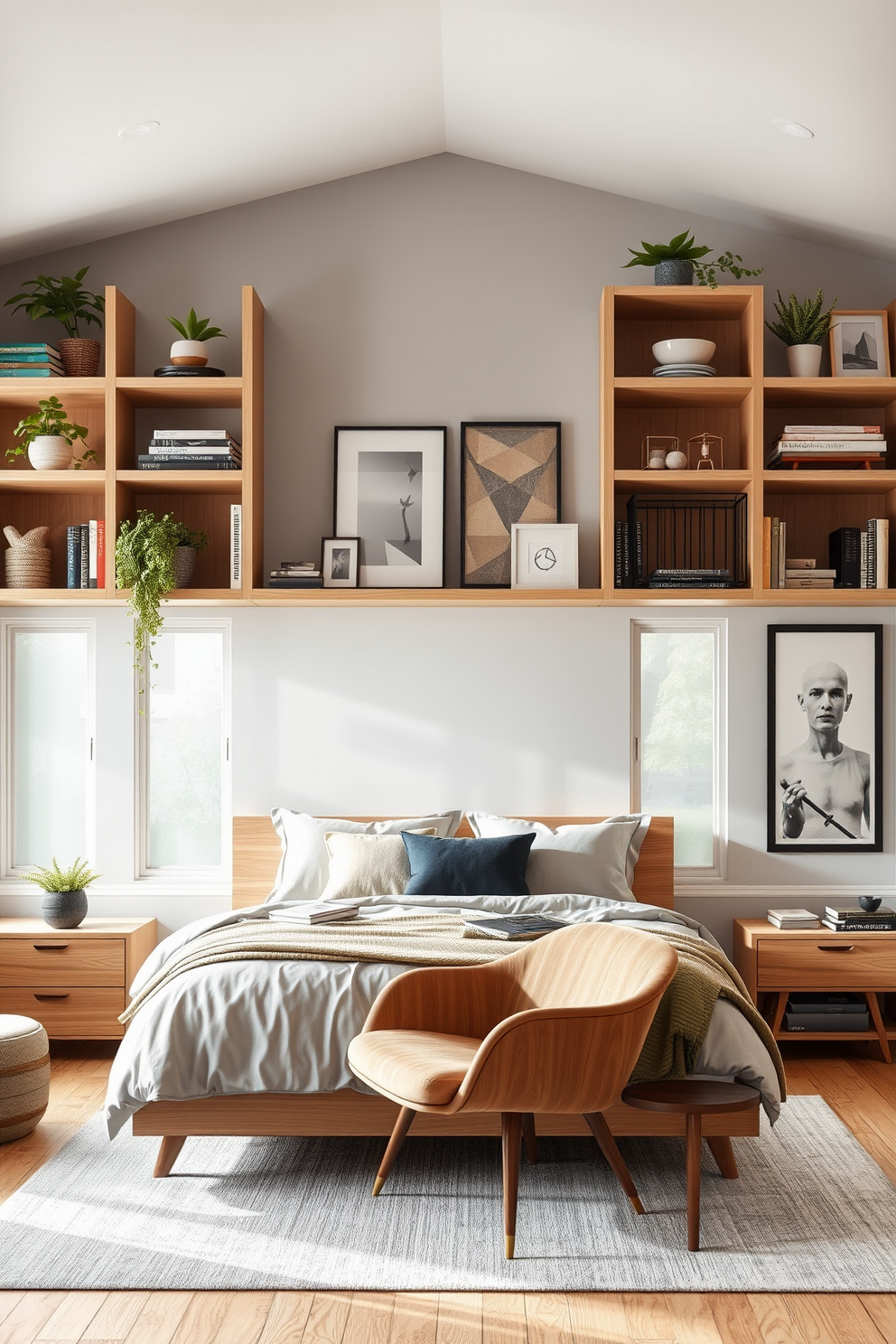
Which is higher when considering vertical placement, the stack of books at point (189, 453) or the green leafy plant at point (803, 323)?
the green leafy plant at point (803, 323)

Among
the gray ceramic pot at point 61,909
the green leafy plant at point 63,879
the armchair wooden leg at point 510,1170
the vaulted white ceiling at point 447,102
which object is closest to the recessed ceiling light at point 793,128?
the vaulted white ceiling at point 447,102

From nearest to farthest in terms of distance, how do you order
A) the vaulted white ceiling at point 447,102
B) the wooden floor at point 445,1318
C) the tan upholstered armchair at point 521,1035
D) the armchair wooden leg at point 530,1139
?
the wooden floor at point 445,1318 → the tan upholstered armchair at point 521,1035 → the armchair wooden leg at point 530,1139 → the vaulted white ceiling at point 447,102

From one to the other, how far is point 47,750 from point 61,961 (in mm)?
978

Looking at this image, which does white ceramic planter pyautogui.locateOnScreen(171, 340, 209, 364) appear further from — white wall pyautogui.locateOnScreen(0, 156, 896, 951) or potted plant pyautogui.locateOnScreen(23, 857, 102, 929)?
potted plant pyautogui.locateOnScreen(23, 857, 102, 929)

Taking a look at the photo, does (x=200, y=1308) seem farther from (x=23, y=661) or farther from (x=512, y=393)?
(x=512, y=393)

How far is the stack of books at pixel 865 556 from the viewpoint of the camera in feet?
14.8

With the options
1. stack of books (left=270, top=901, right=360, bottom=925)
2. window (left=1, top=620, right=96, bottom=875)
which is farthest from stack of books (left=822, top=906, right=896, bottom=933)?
window (left=1, top=620, right=96, bottom=875)

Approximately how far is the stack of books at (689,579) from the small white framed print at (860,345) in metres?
0.98

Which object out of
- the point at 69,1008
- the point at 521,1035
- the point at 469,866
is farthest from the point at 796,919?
the point at 69,1008

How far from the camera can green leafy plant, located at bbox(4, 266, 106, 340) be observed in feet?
15.1

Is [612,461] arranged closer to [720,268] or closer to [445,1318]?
[720,268]

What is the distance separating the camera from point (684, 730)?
4.80m

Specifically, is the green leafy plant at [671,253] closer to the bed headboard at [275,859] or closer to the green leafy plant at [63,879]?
the bed headboard at [275,859]

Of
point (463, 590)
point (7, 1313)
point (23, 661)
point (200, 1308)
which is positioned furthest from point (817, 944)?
point (23, 661)
